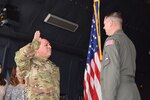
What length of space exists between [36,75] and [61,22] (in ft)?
9.17

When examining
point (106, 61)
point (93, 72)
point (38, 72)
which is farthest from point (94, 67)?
point (106, 61)

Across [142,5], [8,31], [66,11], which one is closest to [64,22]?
[66,11]

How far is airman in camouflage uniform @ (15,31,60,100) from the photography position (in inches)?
128

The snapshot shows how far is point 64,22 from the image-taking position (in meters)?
5.99

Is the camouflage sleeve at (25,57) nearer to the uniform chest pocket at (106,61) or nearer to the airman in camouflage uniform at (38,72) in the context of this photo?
the airman in camouflage uniform at (38,72)

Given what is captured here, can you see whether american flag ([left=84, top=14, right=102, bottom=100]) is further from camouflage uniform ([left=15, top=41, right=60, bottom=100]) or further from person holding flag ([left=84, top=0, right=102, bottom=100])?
camouflage uniform ([left=15, top=41, right=60, bottom=100])

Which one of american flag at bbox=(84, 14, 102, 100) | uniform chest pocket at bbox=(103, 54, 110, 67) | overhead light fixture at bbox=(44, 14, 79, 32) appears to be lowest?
american flag at bbox=(84, 14, 102, 100)

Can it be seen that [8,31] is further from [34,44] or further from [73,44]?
[34,44]

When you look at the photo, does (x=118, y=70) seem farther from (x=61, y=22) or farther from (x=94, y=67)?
(x=61, y=22)

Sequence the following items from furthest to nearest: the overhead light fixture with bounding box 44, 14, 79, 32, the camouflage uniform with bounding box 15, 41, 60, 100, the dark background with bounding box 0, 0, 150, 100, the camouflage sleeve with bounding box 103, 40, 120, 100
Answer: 1. the overhead light fixture with bounding box 44, 14, 79, 32
2. the dark background with bounding box 0, 0, 150, 100
3. the camouflage uniform with bounding box 15, 41, 60, 100
4. the camouflage sleeve with bounding box 103, 40, 120, 100

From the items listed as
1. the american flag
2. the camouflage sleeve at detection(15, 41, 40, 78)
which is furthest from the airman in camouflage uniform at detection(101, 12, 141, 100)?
the american flag

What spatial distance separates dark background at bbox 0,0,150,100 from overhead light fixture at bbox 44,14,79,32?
64 mm

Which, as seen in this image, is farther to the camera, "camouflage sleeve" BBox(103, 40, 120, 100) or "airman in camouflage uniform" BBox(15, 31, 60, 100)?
"airman in camouflage uniform" BBox(15, 31, 60, 100)

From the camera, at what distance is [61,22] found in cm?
597
